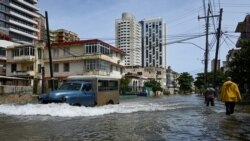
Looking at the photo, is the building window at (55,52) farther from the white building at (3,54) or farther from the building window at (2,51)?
the building window at (2,51)

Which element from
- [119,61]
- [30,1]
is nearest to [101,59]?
[119,61]

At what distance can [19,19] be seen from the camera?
4715 inches

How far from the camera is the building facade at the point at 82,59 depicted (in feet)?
195

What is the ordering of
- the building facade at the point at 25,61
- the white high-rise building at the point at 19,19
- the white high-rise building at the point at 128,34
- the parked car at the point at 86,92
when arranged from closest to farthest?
the parked car at the point at 86,92, the white high-rise building at the point at 128,34, the building facade at the point at 25,61, the white high-rise building at the point at 19,19

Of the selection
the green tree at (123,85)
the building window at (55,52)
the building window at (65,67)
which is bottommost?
the green tree at (123,85)

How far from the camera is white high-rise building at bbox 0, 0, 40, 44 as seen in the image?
11250 cm

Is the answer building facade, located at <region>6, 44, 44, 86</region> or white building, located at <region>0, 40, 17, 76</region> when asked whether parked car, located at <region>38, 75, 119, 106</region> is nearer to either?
building facade, located at <region>6, 44, 44, 86</region>

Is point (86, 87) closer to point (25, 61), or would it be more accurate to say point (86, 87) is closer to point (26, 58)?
point (26, 58)

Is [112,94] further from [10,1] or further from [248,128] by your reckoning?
[10,1]

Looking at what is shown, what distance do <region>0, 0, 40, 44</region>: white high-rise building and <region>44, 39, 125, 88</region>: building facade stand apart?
4952cm

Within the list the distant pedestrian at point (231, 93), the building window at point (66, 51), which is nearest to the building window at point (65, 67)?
the building window at point (66, 51)

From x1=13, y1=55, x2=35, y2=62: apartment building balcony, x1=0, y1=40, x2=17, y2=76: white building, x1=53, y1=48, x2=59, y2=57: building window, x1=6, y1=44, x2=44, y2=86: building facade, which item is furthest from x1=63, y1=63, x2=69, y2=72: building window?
x1=0, y1=40, x2=17, y2=76: white building

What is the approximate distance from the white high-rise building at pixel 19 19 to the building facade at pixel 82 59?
49.5 metres

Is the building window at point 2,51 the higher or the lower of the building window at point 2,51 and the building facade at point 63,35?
the lower
